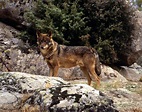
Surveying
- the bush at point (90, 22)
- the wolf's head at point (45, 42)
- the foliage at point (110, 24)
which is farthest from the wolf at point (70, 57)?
the foliage at point (110, 24)

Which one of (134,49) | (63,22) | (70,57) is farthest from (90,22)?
(70,57)

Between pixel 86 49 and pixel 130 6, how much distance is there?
24.4ft

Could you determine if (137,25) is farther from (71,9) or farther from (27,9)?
(27,9)

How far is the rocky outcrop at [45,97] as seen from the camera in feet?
18.5

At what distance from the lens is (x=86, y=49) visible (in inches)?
425

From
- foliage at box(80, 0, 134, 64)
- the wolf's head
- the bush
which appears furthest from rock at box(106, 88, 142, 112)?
foliage at box(80, 0, 134, 64)

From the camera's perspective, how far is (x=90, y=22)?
16969 mm

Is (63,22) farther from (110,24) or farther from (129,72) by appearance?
(129,72)

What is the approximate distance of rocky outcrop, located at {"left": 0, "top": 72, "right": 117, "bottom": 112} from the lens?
5645 millimetres

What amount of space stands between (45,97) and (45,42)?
4.60 meters

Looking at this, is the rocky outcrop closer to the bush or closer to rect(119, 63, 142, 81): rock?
the bush

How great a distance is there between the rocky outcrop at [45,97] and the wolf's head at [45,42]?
3249mm

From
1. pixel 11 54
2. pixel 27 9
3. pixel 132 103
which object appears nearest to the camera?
pixel 132 103

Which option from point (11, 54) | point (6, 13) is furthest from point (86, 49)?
point (6, 13)
